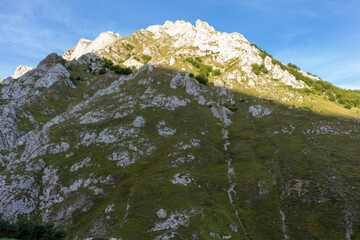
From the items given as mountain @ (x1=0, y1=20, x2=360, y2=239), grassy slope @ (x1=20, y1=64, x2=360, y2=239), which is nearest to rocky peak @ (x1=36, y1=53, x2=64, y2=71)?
mountain @ (x1=0, y1=20, x2=360, y2=239)

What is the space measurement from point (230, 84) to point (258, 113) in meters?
43.5

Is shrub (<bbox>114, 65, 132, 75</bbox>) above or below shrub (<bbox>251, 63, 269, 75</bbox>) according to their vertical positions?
above

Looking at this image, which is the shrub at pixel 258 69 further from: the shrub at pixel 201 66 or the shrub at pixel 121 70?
the shrub at pixel 121 70

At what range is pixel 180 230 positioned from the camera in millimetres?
50906

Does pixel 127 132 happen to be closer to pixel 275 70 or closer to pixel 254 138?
pixel 254 138

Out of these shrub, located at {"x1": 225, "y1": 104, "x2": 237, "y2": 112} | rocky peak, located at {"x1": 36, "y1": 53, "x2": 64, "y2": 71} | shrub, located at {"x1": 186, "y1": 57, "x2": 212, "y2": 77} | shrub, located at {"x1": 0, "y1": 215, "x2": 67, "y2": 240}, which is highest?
rocky peak, located at {"x1": 36, "y1": 53, "x2": 64, "y2": 71}

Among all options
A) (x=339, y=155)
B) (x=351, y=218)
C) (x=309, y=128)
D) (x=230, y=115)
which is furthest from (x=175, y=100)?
(x=351, y=218)

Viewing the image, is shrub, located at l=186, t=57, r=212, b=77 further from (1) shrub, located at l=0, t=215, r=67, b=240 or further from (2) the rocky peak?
(1) shrub, located at l=0, t=215, r=67, b=240

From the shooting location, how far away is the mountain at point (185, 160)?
55719 millimetres

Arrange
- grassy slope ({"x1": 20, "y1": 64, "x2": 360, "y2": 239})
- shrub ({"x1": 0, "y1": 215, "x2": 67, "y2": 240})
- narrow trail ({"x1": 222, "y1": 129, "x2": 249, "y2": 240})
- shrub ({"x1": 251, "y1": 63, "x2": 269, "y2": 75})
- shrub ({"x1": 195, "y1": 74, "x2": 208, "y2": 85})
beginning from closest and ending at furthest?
shrub ({"x1": 0, "y1": 215, "x2": 67, "y2": 240})
grassy slope ({"x1": 20, "y1": 64, "x2": 360, "y2": 239})
narrow trail ({"x1": 222, "y1": 129, "x2": 249, "y2": 240})
shrub ({"x1": 195, "y1": 74, "x2": 208, "y2": 85})
shrub ({"x1": 251, "y1": 63, "x2": 269, "y2": 75})

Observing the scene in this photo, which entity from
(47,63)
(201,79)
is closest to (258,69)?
(201,79)

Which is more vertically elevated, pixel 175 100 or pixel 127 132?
pixel 175 100

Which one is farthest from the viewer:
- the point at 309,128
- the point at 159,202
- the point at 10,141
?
the point at 10,141

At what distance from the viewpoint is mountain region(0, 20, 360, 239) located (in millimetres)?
55719
